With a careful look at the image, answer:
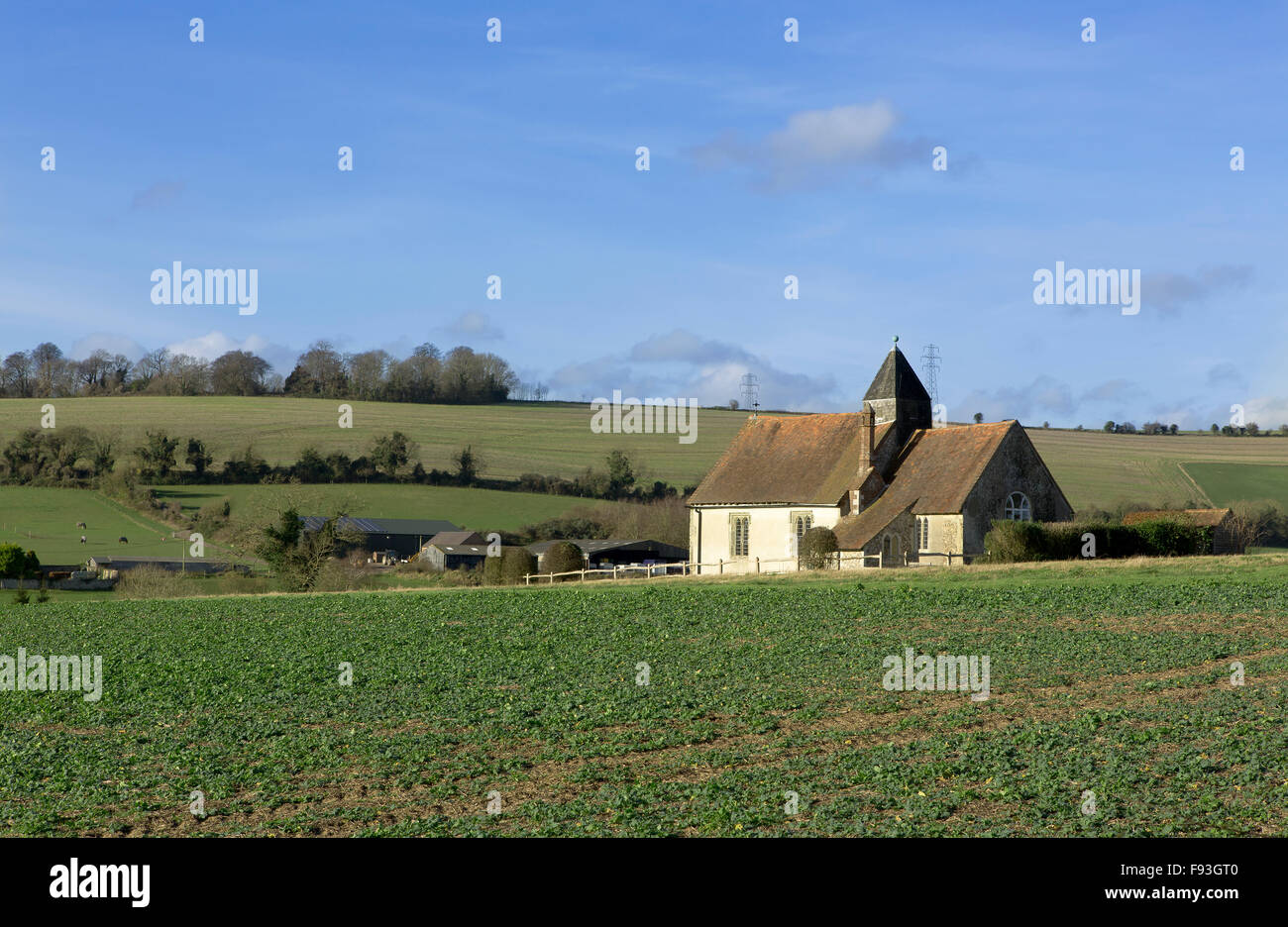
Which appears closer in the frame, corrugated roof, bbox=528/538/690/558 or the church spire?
the church spire

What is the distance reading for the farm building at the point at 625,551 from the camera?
80562mm

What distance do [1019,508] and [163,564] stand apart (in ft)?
178

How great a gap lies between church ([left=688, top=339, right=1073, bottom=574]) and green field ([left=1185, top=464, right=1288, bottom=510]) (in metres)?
39.9

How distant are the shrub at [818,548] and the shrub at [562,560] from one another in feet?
39.3

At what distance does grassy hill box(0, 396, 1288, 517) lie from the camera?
9469 cm

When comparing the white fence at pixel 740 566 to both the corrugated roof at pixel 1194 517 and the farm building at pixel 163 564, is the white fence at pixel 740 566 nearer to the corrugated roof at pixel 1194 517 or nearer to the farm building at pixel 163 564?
the corrugated roof at pixel 1194 517

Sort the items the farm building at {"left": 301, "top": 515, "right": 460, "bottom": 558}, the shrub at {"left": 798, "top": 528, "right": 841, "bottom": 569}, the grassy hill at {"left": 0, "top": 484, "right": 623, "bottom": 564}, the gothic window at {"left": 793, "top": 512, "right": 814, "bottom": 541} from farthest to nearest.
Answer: the farm building at {"left": 301, "top": 515, "right": 460, "bottom": 558}, the grassy hill at {"left": 0, "top": 484, "right": 623, "bottom": 564}, the gothic window at {"left": 793, "top": 512, "right": 814, "bottom": 541}, the shrub at {"left": 798, "top": 528, "right": 841, "bottom": 569}

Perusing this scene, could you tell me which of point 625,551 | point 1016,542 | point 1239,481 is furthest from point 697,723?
point 1239,481

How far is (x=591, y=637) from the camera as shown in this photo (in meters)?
30.2

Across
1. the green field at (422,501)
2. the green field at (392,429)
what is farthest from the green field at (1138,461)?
the green field at (422,501)

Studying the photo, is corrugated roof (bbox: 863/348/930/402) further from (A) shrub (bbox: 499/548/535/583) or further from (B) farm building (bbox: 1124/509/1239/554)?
(A) shrub (bbox: 499/548/535/583)

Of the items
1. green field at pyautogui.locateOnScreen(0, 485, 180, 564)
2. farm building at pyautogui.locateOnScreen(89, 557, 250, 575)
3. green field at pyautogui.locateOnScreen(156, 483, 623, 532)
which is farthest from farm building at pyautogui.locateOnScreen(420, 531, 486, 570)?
green field at pyautogui.locateOnScreen(0, 485, 180, 564)
